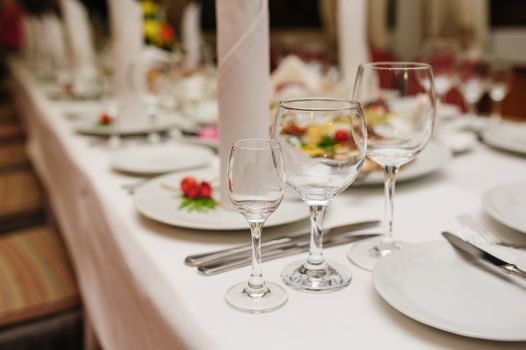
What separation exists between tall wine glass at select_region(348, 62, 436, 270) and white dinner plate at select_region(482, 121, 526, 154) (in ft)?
2.09

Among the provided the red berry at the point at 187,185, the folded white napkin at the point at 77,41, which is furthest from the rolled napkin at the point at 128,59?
the folded white napkin at the point at 77,41

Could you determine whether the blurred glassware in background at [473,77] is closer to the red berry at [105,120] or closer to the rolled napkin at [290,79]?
the rolled napkin at [290,79]

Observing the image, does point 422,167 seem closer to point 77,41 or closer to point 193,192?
point 193,192

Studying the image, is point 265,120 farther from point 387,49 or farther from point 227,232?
point 387,49

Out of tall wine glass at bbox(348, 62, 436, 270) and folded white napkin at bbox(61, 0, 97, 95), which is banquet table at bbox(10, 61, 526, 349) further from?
folded white napkin at bbox(61, 0, 97, 95)

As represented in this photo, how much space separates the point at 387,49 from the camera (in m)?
5.50

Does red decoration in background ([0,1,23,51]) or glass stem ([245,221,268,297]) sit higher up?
red decoration in background ([0,1,23,51])

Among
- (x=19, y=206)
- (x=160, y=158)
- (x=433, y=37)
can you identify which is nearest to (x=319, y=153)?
(x=160, y=158)

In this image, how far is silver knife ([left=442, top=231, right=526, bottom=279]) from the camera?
65cm

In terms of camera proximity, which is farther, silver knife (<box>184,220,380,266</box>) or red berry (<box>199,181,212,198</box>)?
red berry (<box>199,181,212,198</box>)

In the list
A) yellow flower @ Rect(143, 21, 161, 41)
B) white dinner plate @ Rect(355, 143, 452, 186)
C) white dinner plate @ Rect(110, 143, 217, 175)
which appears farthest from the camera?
yellow flower @ Rect(143, 21, 161, 41)

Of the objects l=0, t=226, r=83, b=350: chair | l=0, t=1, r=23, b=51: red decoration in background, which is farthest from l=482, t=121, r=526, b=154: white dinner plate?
l=0, t=1, r=23, b=51: red decoration in background

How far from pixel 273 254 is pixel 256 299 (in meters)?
0.14

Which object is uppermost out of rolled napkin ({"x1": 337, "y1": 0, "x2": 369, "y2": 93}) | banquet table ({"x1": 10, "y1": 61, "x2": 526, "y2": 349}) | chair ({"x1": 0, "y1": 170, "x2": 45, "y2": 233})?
rolled napkin ({"x1": 337, "y1": 0, "x2": 369, "y2": 93})
